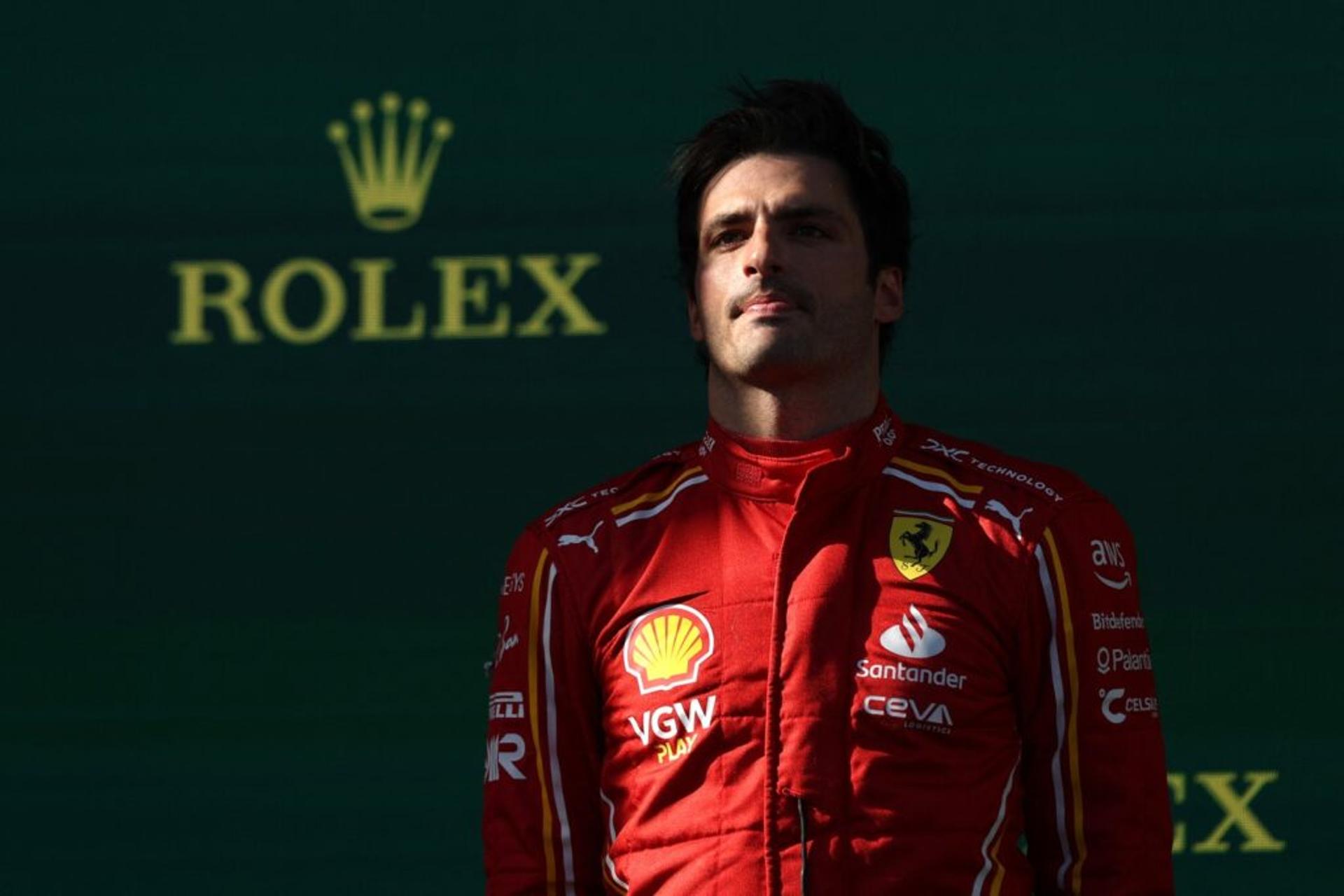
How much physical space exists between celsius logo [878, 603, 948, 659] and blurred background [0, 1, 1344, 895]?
825 millimetres

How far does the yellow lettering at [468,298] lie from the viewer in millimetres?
2523

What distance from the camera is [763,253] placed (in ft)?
5.81

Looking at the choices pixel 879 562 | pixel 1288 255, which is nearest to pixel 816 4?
pixel 1288 255

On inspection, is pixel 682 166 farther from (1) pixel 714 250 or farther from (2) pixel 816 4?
(2) pixel 816 4

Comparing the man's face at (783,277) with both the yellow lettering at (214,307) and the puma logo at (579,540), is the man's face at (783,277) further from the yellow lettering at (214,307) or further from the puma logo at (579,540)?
the yellow lettering at (214,307)

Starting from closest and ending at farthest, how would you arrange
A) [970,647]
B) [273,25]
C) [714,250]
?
[970,647] → [714,250] → [273,25]

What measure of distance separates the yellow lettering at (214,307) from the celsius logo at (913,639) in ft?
3.70

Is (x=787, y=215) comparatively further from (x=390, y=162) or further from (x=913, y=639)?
(x=390, y=162)

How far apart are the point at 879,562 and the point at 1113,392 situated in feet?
2.74

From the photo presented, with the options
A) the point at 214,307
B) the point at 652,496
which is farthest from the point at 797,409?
the point at 214,307

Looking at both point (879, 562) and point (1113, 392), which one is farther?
point (1113, 392)

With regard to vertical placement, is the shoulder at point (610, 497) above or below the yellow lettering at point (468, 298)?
below

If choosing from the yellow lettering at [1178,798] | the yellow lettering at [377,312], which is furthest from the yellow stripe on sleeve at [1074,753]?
the yellow lettering at [377,312]

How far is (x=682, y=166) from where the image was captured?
6.23 ft
